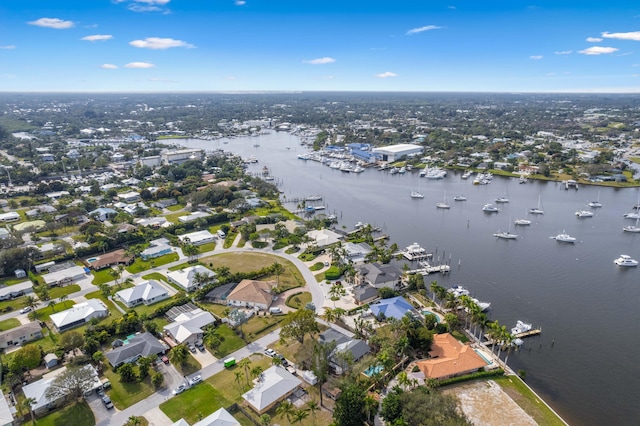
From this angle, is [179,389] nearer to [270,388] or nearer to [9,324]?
[270,388]

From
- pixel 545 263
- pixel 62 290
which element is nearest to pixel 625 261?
pixel 545 263

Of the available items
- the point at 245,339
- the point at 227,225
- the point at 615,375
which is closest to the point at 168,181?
the point at 227,225

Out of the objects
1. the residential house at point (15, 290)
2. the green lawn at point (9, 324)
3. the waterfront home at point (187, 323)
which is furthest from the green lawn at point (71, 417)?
the residential house at point (15, 290)

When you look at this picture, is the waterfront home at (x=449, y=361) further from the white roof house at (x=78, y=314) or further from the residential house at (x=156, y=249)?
the residential house at (x=156, y=249)

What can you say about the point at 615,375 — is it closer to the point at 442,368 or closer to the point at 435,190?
the point at 442,368

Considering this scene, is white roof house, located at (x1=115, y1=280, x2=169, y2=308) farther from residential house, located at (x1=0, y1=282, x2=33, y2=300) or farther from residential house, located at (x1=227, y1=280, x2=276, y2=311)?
residential house, located at (x1=0, y1=282, x2=33, y2=300)

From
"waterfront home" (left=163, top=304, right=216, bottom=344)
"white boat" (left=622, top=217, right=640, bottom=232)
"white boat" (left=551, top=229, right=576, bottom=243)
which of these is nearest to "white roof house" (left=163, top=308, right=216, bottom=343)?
"waterfront home" (left=163, top=304, right=216, bottom=344)

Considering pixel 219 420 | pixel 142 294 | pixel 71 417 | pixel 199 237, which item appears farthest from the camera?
pixel 199 237
